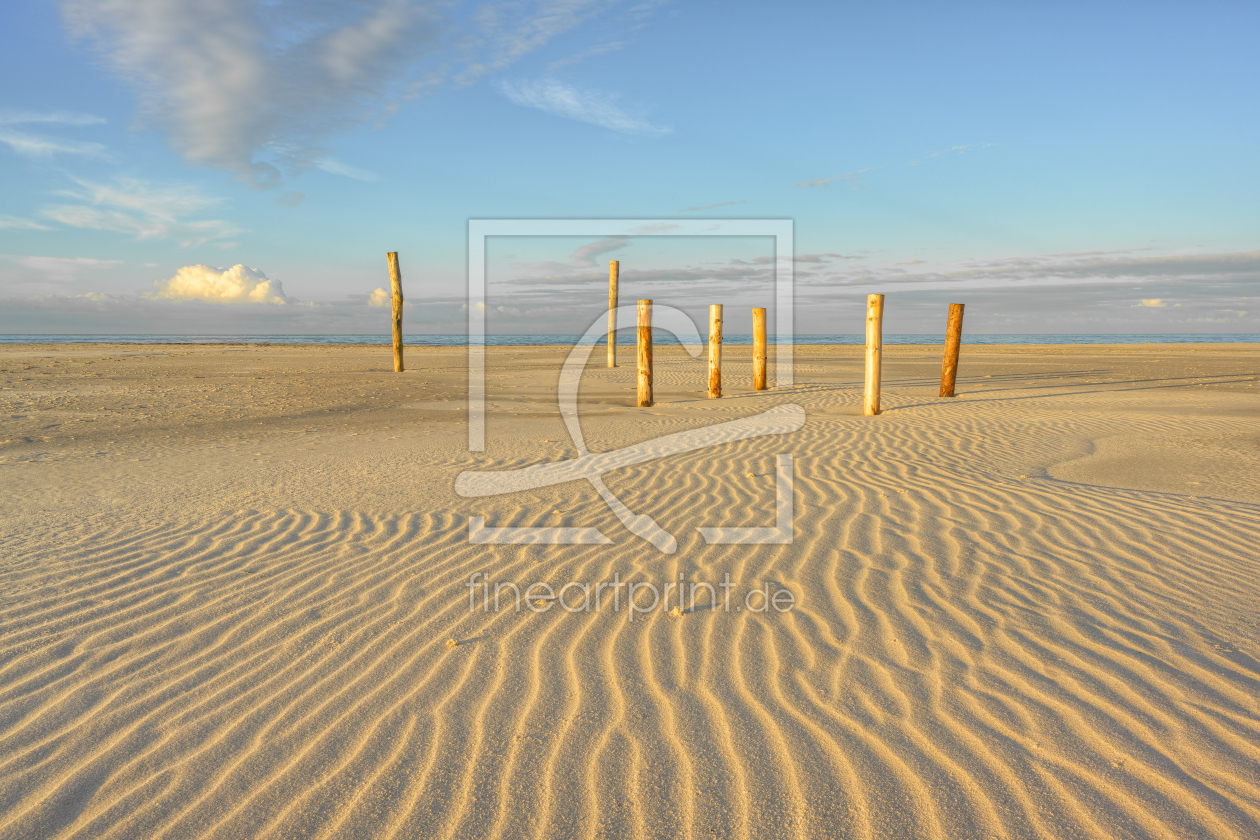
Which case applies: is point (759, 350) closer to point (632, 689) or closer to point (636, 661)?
point (636, 661)

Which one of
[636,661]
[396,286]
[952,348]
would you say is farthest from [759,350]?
[636,661]

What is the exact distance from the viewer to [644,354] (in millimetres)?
12969

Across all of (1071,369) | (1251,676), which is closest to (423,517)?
(1251,676)

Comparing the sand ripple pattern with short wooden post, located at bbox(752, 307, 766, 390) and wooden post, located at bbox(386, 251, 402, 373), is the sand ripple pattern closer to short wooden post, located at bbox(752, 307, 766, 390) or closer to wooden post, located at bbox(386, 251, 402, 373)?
short wooden post, located at bbox(752, 307, 766, 390)

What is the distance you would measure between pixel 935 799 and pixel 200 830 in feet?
8.18

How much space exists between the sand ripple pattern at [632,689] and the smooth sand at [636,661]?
0.02 metres

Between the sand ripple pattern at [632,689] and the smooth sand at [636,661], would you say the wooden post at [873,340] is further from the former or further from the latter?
the sand ripple pattern at [632,689]

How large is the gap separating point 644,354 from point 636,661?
9939mm

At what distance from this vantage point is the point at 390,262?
818 inches

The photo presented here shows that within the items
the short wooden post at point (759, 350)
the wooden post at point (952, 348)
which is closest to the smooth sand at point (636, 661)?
the wooden post at point (952, 348)

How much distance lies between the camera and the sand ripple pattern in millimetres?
2322

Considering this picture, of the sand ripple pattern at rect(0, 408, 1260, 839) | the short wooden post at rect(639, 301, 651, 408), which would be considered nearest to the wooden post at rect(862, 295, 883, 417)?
the short wooden post at rect(639, 301, 651, 408)

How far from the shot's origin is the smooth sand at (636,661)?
2350 mm

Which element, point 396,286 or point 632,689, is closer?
point 632,689
